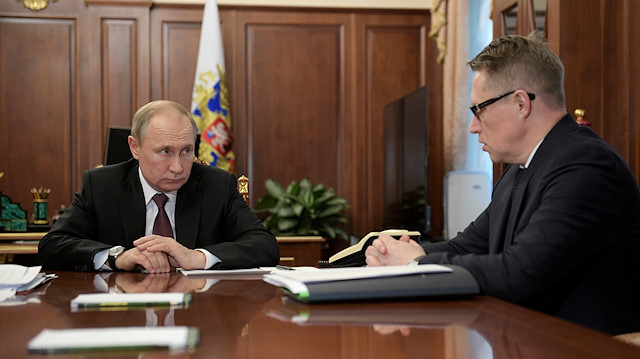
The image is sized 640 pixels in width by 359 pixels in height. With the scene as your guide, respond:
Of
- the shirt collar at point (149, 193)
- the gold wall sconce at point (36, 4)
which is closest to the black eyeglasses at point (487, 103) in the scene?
the shirt collar at point (149, 193)

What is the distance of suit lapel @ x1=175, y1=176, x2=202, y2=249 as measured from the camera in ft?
8.52

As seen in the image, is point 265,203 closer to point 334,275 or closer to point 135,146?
point 135,146

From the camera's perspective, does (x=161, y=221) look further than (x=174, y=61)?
No

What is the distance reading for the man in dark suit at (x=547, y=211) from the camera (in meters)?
1.56

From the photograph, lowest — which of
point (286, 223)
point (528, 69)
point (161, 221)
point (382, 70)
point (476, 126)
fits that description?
point (286, 223)

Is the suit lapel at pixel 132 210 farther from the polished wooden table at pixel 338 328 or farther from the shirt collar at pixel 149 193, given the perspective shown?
the polished wooden table at pixel 338 328

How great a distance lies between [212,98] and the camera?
19.5 feet

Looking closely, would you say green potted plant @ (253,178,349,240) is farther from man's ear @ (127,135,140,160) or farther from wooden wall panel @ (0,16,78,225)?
man's ear @ (127,135,140,160)

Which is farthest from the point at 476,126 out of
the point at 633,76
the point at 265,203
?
the point at 265,203

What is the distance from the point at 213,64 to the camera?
19.7 feet

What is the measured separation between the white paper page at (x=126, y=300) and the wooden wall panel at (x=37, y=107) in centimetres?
511

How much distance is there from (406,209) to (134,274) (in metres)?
3.76

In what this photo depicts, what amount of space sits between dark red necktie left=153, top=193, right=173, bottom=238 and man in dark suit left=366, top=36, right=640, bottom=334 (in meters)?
1.01

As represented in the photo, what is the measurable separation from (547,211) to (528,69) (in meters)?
0.48
